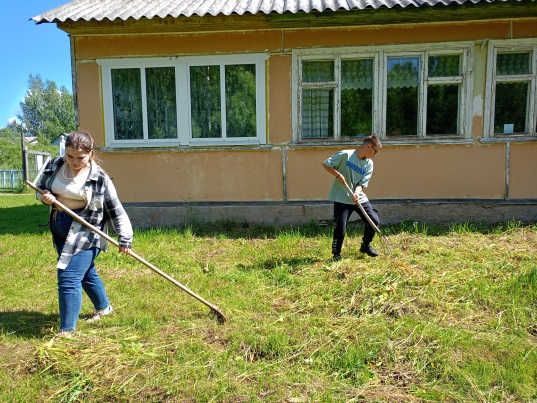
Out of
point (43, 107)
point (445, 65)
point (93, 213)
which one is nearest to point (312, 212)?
point (445, 65)

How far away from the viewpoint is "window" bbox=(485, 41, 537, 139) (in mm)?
6758

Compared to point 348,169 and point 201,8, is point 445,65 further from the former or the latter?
point 201,8

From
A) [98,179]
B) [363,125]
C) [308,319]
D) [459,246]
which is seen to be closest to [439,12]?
[363,125]

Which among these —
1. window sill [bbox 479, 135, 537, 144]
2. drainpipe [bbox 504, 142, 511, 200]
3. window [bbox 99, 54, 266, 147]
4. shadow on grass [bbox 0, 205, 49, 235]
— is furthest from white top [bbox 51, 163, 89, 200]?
drainpipe [bbox 504, 142, 511, 200]

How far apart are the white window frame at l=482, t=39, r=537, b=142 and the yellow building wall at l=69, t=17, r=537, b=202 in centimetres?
12

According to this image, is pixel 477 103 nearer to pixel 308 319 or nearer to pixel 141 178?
pixel 308 319

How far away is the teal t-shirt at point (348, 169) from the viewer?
4.80 meters

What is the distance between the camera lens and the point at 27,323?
3.53m

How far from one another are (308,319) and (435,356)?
42.4 inches

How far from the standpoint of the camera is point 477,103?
691 cm

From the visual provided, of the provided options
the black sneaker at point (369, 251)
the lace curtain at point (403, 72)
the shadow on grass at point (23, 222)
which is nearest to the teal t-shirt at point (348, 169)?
the black sneaker at point (369, 251)

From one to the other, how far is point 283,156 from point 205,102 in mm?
1833

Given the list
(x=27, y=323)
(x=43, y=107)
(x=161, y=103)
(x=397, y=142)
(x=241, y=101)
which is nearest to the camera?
(x=27, y=323)

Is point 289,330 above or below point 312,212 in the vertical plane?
below
